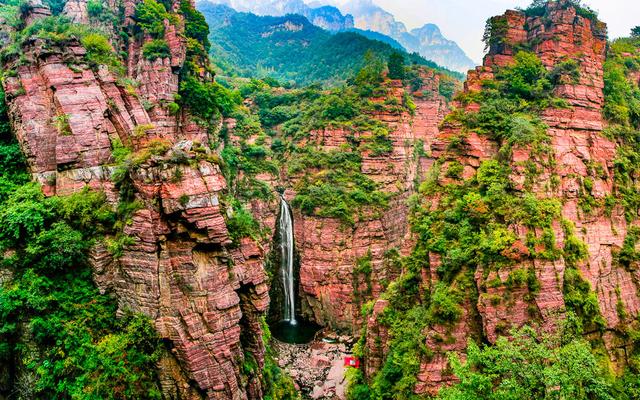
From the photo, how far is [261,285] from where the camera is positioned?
66.3 feet

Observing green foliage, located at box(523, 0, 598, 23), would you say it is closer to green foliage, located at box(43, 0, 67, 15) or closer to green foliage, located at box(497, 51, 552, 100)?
green foliage, located at box(497, 51, 552, 100)

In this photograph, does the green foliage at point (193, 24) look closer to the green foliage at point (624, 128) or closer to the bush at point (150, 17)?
the bush at point (150, 17)

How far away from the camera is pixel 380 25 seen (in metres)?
156

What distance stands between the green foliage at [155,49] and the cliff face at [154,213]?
35.0 feet

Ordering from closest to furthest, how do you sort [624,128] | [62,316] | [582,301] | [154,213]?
[62,316], [154,213], [582,301], [624,128]

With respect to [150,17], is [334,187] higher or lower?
lower

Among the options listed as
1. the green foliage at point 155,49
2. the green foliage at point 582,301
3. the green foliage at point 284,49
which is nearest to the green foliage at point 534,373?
Result: the green foliage at point 582,301

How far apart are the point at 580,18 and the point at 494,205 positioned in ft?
48.4

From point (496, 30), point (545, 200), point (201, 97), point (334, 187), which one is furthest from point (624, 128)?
point (201, 97)

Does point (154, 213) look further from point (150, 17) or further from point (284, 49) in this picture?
point (284, 49)

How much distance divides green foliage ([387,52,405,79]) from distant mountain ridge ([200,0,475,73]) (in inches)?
3918

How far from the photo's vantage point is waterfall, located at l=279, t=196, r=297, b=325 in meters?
40.1

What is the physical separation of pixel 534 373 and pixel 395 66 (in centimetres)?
3912

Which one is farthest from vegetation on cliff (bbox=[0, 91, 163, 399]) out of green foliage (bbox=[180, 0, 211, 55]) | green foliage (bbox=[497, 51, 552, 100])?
green foliage (bbox=[497, 51, 552, 100])
